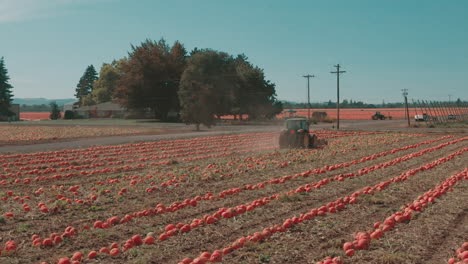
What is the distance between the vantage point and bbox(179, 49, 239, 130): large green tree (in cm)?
5281

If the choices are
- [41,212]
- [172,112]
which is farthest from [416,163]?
[172,112]

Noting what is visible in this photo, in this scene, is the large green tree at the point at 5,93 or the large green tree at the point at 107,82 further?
the large green tree at the point at 107,82

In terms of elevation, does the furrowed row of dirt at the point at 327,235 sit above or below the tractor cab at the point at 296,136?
below

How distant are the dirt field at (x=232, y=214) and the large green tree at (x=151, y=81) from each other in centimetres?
5574

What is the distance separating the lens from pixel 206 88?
53594 mm

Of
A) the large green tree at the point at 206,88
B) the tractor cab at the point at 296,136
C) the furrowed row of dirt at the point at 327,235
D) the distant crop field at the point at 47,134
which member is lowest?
the furrowed row of dirt at the point at 327,235

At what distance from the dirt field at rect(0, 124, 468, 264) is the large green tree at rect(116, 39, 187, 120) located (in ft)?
183

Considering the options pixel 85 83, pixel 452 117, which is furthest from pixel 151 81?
pixel 85 83

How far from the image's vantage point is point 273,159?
69.5 ft

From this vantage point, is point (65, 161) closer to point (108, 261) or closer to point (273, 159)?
point (273, 159)

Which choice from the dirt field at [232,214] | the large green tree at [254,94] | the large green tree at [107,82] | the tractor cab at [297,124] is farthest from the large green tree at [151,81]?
the dirt field at [232,214]

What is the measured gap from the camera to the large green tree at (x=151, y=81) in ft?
241

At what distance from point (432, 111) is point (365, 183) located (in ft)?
192

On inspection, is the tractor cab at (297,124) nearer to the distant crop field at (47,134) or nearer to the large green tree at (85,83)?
the distant crop field at (47,134)
